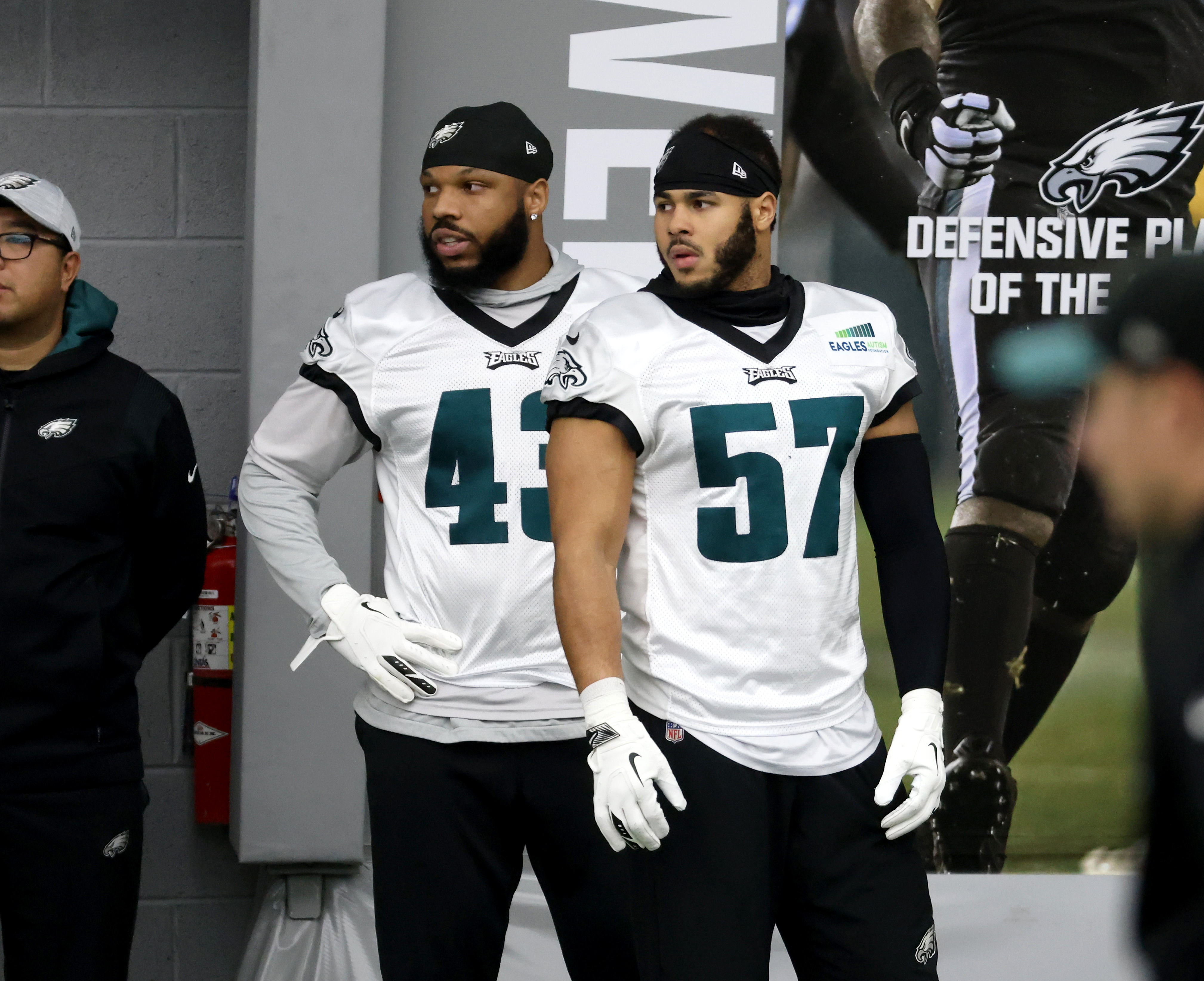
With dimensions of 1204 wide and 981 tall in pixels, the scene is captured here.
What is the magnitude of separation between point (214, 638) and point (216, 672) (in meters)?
→ 0.08

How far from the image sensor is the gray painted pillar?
3195mm

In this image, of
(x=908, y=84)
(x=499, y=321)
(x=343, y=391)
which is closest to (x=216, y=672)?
(x=343, y=391)

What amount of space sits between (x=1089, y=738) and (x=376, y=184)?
2.11 metres

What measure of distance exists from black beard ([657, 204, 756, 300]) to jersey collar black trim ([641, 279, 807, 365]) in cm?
2

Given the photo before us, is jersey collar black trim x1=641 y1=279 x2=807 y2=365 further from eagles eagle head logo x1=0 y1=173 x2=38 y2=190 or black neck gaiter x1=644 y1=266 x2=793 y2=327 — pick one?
eagles eagle head logo x1=0 y1=173 x2=38 y2=190

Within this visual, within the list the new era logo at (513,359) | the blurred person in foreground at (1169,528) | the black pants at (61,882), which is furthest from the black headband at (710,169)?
the black pants at (61,882)

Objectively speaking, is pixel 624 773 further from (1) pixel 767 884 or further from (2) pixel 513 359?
(2) pixel 513 359

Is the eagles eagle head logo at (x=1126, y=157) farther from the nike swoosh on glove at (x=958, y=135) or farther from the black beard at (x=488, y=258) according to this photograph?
the black beard at (x=488, y=258)

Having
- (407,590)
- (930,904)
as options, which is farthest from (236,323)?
(930,904)

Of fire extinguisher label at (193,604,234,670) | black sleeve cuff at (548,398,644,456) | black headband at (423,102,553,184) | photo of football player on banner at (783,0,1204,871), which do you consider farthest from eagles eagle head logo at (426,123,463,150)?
fire extinguisher label at (193,604,234,670)

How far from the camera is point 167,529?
8.79 feet

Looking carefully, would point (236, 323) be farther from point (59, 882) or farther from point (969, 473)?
point (969, 473)

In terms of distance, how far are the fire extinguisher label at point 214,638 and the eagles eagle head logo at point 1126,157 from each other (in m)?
2.16

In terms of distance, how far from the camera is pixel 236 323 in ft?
11.9
